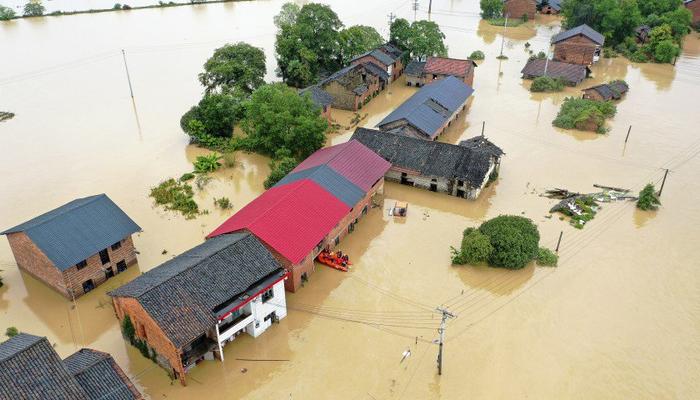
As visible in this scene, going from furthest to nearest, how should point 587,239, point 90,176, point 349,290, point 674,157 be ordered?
point 674,157
point 90,176
point 587,239
point 349,290

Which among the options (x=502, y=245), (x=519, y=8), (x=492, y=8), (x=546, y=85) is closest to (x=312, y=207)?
(x=502, y=245)

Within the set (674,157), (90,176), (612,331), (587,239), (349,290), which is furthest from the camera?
(674,157)

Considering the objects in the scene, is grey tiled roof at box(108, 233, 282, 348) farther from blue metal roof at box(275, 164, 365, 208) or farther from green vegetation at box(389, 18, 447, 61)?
green vegetation at box(389, 18, 447, 61)

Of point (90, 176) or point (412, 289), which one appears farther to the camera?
point (90, 176)

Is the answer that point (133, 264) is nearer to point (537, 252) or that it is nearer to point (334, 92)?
point (537, 252)

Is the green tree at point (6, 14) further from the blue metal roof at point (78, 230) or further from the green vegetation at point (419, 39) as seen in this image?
the blue metal roof at point (78, 230)

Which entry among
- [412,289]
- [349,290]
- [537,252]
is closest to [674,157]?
[537,252]

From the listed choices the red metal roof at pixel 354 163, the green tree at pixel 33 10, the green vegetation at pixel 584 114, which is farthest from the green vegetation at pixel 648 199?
the green tree at pixel 33 10
